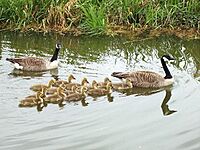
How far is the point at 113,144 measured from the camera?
26.0ft

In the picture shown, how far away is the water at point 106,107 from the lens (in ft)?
26.2

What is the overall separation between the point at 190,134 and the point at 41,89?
2828 mm

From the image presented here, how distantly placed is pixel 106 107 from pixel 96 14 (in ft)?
18.8

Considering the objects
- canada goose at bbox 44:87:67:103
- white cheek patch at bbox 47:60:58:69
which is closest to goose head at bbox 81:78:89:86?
canada goose at bbox 44:87:67:103

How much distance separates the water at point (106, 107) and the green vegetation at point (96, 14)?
114 centimetres

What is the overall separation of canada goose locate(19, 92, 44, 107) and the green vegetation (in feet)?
18.4

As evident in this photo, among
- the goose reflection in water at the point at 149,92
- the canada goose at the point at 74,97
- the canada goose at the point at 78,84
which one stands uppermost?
the canada goose at the point at 78,84

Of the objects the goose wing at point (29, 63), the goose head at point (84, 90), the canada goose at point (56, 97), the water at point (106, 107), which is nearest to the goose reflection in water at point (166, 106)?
the water at point (106, 107)

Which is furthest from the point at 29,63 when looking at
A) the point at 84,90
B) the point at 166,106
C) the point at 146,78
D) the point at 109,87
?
the point at 166,106

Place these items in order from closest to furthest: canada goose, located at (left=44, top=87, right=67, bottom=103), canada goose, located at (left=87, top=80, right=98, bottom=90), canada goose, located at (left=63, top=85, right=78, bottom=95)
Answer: canada goose, located at (left=44, top=87, right=67, bottom=103)
canada goose, located at (left=63, top=85, right=78, bottom=95)
canada goose, located at (left=87, top=80, right=98, bottom=90)

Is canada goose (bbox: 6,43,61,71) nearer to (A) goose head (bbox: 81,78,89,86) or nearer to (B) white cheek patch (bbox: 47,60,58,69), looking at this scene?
(B) white cheek patch (bbox: 47,60,58,69)

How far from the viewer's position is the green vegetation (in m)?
14.9

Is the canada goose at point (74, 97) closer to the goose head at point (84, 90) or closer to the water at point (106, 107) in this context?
the goose head at point (84, 90)

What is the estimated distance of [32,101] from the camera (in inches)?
367
